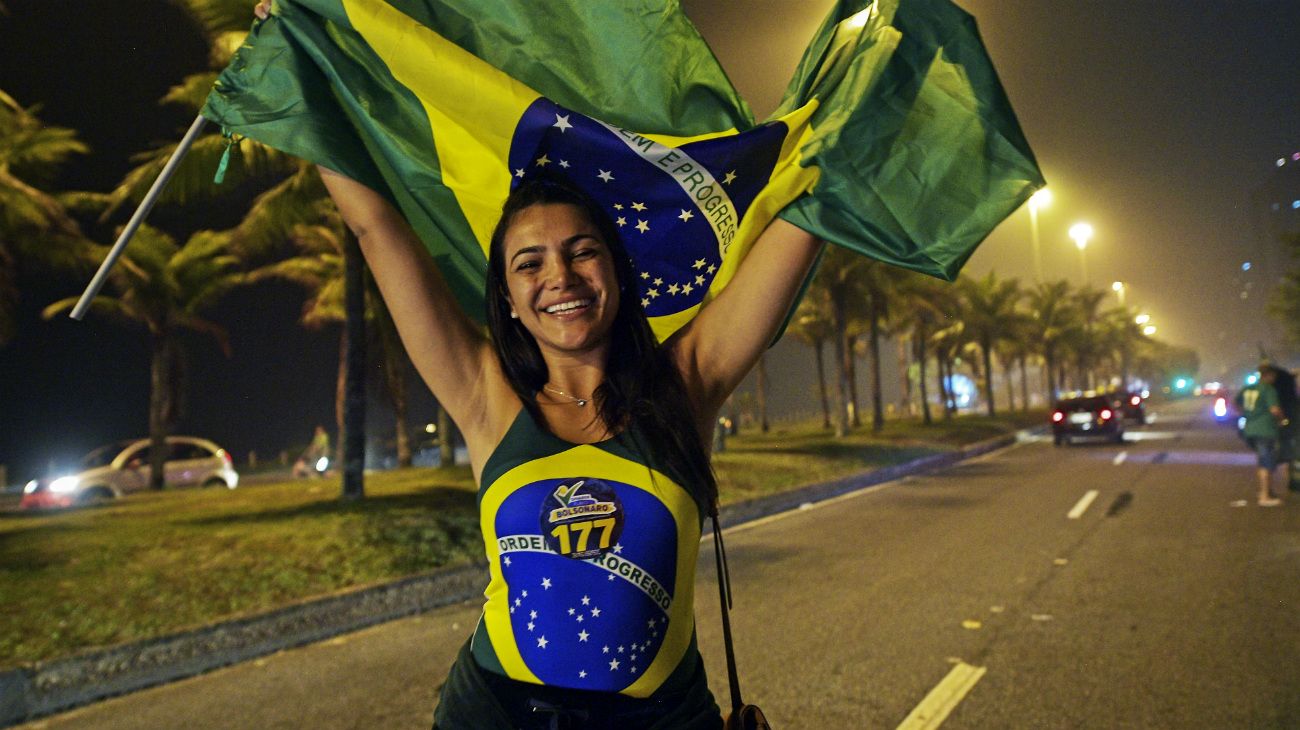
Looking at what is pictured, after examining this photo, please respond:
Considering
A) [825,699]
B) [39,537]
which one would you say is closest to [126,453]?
[39,537]

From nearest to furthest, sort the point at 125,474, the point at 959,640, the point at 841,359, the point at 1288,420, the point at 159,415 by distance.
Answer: the point at 959,640
the point at 1288,420
the point at 159,415
the point at 125,474
the point at 841,359

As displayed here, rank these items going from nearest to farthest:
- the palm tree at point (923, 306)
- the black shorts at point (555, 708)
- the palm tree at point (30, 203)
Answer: the black shorts at point (555, 708) < the palm tree at point (30, 203) < the palm tree at point (923, 306)

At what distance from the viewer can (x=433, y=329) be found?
2.12 meters

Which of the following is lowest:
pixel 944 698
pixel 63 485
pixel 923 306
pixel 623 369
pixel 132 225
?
pixel 944 698

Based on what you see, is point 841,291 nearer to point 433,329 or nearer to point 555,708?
point 433,329

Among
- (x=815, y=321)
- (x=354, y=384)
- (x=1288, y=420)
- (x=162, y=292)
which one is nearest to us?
(x=1288, y=420)

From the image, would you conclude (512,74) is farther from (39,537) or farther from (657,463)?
(39,537)

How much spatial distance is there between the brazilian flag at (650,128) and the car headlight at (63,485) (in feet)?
65.8

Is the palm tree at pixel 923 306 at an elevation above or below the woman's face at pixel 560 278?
above

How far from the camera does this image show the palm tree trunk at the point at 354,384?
528 inches

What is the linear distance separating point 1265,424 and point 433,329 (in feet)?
46.8

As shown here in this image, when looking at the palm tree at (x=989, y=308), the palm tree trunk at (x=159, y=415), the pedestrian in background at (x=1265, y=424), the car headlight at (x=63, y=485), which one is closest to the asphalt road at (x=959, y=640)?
the pedestrian in background at (x=1265, y=424)

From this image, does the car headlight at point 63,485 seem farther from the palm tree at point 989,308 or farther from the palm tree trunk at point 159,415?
the palm tree at point 989,308

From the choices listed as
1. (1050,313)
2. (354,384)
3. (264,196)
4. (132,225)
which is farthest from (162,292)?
(1050,313)
